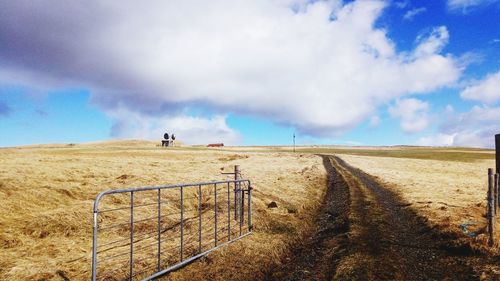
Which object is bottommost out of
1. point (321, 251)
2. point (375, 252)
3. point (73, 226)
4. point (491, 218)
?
point (321, 251)

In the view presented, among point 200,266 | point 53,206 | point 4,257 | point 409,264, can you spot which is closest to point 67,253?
point 4,257

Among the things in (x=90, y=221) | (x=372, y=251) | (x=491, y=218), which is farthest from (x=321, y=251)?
(x=90, y=221)

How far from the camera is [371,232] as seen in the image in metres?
15.3

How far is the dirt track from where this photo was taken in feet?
34.5

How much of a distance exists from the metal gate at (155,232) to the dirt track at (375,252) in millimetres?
2980

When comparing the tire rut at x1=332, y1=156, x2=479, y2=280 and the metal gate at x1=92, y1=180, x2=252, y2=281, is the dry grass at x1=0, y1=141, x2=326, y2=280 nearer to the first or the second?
the metal gate at x1=92, y1=180, x2=252, y2=281

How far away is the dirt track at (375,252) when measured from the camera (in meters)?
10.5

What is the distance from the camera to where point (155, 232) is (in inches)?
593

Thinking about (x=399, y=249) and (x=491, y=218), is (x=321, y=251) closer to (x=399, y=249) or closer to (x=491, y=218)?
(x=399, y=249)

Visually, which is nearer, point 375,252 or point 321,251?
point 375,252

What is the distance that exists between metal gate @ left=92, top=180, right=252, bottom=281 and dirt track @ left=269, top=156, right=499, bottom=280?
9.78ft

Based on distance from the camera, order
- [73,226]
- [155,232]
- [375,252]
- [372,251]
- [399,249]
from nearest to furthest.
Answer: [375,252] < [372,251] < [399,249] < [73,226] < [155,232]

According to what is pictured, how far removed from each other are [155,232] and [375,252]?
8.24 m

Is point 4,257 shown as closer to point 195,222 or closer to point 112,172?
point 195,222
